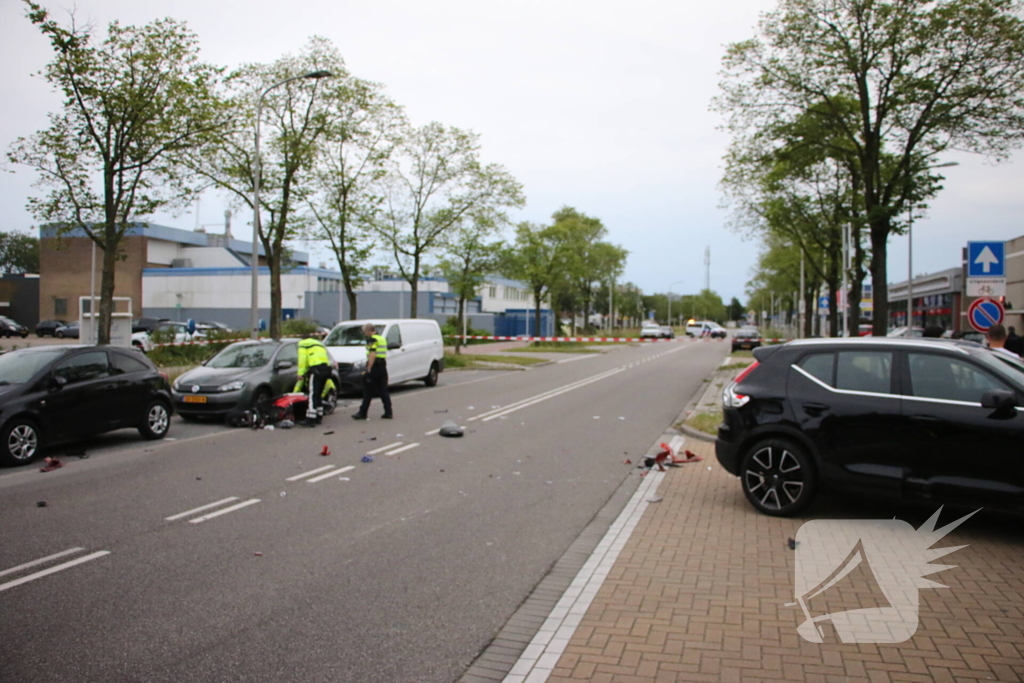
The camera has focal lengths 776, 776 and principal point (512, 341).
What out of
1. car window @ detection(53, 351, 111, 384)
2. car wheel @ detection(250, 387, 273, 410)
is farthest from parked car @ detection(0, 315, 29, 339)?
car window @ detection(53, 351, 111, 384)

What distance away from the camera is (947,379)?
6.51 metres

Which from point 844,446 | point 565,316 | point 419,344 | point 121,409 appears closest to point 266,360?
point 121,409

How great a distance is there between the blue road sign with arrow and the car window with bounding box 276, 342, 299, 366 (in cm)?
1239

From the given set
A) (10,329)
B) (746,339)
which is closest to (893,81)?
(746,339)

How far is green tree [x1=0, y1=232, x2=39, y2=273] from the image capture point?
140ft

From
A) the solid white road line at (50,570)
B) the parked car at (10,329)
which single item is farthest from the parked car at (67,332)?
the solid white road line at (50,570)

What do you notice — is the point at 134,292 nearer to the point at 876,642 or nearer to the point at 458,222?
the point at 458,222

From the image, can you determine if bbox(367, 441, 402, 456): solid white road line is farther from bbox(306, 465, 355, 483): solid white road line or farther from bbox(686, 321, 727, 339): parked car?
bbox(686, 321, 727, 339): parked car

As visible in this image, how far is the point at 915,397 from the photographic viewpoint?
258 inches

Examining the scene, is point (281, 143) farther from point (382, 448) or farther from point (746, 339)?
point (746, 339)

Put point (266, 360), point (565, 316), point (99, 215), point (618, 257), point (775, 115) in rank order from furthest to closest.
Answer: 1. point (565, 316)
2. point (618, 257)
3. point (775, 115)
4. point (99, 215)
5. point (266, 360)

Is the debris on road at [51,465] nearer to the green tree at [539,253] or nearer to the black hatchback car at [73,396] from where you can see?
the black hatchback car at [73,396]

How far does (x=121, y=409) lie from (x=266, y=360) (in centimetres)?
369

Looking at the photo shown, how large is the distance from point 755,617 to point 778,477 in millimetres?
2627
